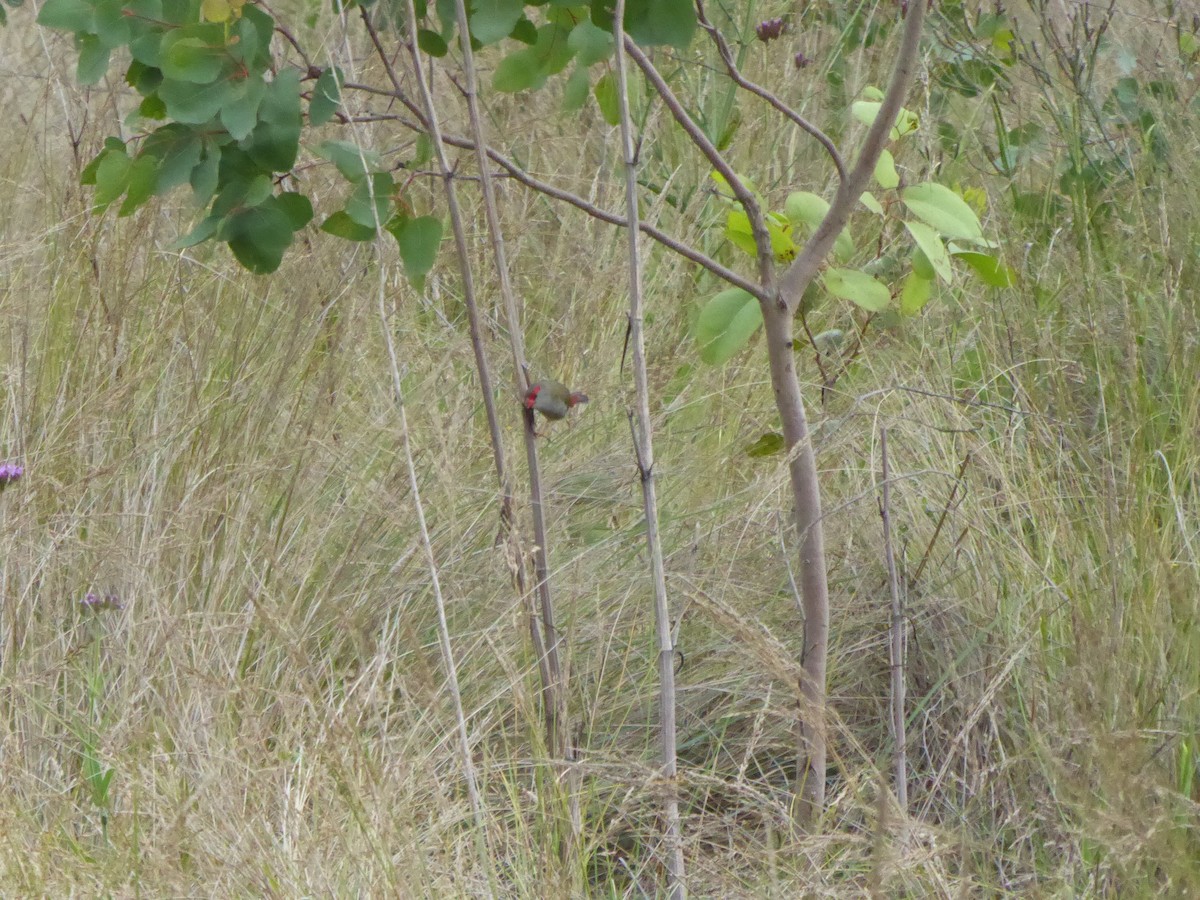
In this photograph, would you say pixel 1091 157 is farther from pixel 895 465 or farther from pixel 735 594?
pixel 735 594

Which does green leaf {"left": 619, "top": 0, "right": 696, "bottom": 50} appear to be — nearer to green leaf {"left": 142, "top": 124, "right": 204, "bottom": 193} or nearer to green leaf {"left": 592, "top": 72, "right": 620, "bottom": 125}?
green leaf {"left": 592, "top": 72, "right": 620, "bottom": 125}

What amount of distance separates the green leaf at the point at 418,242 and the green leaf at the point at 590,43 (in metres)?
0.27

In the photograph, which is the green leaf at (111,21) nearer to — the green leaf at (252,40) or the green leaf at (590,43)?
the green leaf at (252,40)

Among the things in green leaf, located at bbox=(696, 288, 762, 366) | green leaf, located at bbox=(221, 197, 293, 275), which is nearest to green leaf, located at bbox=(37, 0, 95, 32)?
green leaf, located at bbox=(221, 197, 293, 275)

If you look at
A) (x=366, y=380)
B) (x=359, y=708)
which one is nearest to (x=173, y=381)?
(x=366, y=380)

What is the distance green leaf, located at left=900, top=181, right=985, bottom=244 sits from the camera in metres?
1.62

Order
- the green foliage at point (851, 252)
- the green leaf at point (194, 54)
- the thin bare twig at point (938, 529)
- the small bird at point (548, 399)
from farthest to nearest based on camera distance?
the thin bare twig at point (938, 529) < the small bird at point (548, 399) < the green foliage at point (851, 252) < the green leaf at point (194, 54)

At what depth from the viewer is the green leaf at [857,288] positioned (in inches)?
64.7

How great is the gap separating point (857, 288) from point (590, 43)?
1.41 feet

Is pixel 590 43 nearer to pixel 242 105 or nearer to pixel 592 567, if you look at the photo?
pixel 242 105

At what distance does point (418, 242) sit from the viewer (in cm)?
166

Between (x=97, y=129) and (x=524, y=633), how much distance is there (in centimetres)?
188

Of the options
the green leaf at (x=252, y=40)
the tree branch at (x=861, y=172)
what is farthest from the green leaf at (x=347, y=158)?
the tree branch at (x=861, y=172)

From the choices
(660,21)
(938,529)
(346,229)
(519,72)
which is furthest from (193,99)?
(938,529)
